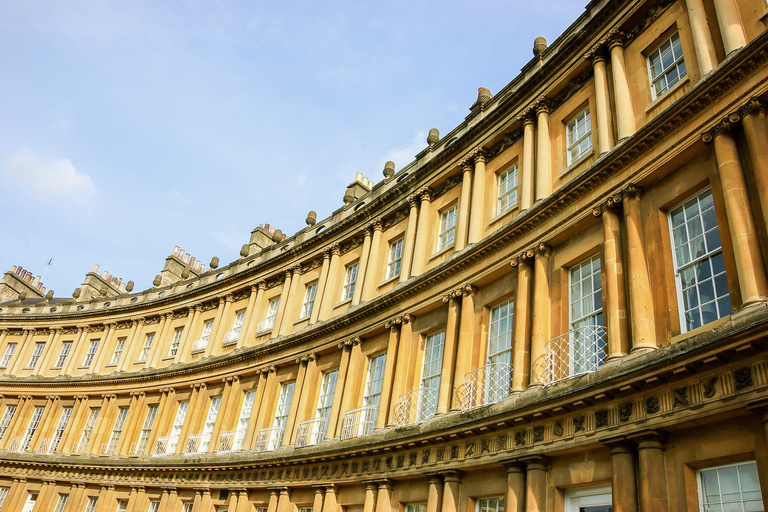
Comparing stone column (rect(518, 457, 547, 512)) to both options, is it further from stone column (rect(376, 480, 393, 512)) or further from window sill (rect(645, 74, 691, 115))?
window sill (rect(645, 74, 691, 115))

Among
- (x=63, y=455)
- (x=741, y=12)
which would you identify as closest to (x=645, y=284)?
(x=741, y=12)

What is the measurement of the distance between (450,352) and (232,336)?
13352 millimetres

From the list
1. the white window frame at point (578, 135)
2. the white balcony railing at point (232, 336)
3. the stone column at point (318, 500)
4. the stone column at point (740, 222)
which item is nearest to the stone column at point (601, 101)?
the white window frame at point (578, 135)

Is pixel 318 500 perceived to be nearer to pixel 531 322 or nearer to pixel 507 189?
pixel 531 322

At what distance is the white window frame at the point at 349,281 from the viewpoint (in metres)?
19.5

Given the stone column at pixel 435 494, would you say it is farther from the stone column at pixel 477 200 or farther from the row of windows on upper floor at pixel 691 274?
the stone column at pixel 477 200

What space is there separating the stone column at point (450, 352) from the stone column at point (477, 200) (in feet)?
5.12

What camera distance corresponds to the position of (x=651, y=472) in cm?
781

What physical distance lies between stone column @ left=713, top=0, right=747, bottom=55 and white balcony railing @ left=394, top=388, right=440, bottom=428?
898 cm

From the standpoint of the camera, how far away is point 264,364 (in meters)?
20.9

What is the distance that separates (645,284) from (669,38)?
17.0ft

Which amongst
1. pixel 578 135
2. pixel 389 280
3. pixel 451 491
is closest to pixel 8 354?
pixel 389 280

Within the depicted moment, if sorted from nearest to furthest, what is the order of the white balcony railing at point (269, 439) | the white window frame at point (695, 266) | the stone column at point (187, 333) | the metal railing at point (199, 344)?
the white window frame at point (695, 266), the white balcony railing at point (269, 439), the metal railing at point (199, 344), the stone column at point (187, 333)

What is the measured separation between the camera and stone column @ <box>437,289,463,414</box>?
12883 millimetres
